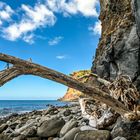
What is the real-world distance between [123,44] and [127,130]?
669cm

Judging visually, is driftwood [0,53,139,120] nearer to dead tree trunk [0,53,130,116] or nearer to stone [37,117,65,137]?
dead tree trunk [0,53,130,116]

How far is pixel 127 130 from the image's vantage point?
42.2ft

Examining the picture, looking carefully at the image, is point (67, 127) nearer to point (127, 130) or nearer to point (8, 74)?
point (127, 130)

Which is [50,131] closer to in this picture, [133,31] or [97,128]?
[97,128]

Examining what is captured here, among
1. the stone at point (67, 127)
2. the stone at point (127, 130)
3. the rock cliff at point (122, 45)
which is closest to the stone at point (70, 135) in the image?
the stone at point (67, 127)

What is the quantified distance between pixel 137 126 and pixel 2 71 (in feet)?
17.1

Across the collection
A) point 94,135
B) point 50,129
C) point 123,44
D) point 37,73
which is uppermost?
point 123,44

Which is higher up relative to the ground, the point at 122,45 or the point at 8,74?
the point at 122,45

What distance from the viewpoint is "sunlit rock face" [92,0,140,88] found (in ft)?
53.6

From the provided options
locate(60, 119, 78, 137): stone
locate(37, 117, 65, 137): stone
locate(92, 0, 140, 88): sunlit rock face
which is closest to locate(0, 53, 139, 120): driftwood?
locate(92, 0, 140, 88): sunlit rock face

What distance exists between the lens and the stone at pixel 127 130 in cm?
1264

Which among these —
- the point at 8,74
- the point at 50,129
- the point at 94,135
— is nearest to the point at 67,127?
the point at 50,129

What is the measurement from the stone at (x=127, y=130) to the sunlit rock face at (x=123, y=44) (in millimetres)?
3147

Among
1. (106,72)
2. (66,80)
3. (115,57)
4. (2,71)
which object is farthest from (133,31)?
(2,71)
